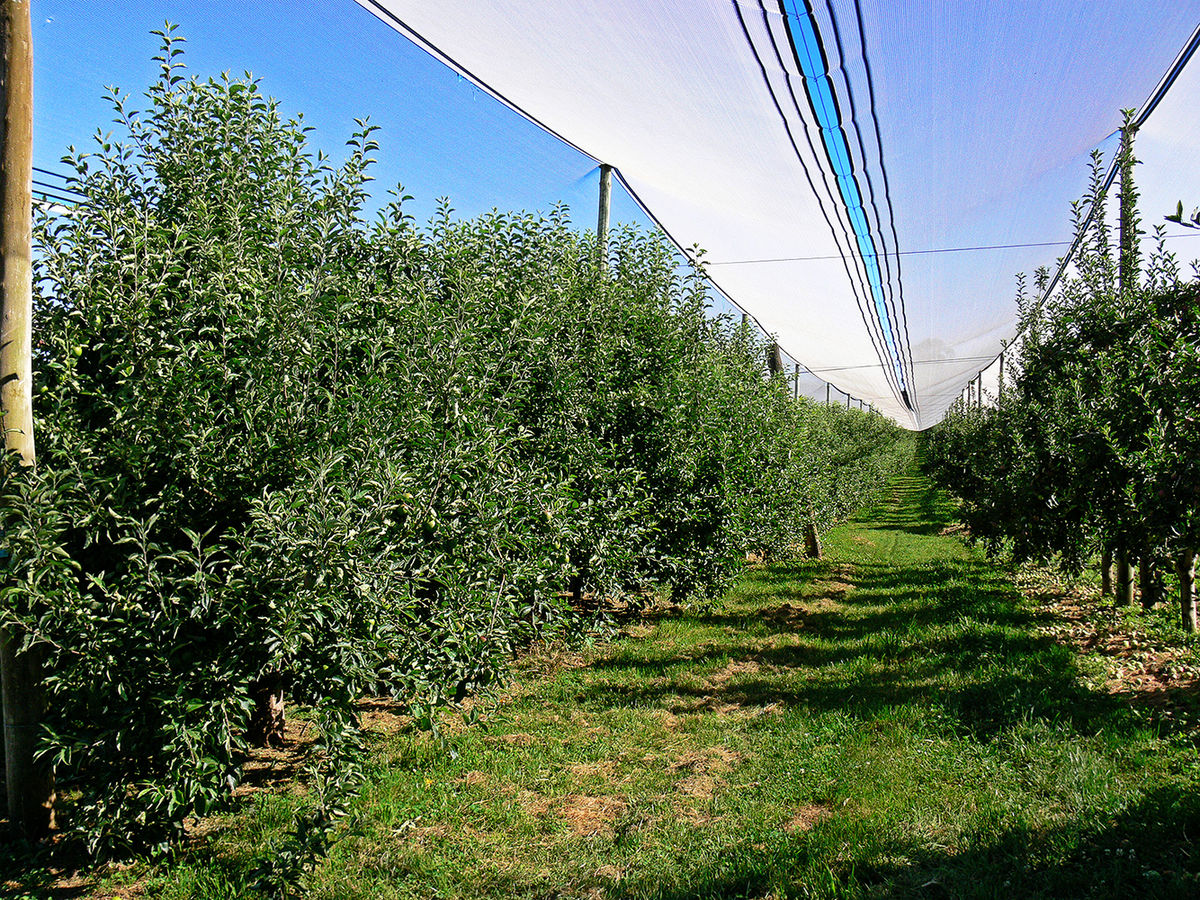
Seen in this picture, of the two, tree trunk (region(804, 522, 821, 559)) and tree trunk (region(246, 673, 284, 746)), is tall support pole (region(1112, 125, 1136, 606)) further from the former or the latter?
tree trunk (region(804, 522, 821, 559))

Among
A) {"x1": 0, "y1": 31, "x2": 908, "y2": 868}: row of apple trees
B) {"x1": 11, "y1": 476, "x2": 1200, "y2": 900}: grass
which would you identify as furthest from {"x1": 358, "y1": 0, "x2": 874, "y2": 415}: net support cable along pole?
{"x1": 11, "y1": 476, "x2": 1200, "y2": 900}: grass

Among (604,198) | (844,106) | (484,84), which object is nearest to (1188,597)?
(844,106)

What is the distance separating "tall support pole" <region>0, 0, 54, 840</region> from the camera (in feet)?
9.70

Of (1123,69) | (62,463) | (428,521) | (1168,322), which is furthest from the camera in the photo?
(1168,322)

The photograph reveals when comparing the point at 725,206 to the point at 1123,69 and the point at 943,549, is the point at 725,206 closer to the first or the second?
the point at 1123,69

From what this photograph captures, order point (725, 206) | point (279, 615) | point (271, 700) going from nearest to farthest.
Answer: point (279, 615) → point (271, 700) → point (725, 206)

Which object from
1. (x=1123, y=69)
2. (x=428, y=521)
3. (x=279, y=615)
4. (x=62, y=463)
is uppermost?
(x=1123, y=69)

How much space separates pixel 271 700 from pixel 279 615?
2498 mm

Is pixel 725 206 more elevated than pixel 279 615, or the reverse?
pixel 725 206

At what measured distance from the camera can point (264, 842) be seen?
370 centimetres

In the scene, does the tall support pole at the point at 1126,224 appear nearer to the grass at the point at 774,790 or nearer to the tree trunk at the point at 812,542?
the grass at the point at 774,790

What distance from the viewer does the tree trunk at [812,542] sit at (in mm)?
14750

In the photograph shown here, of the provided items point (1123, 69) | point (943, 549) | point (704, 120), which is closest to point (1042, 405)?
point (1123, 69)

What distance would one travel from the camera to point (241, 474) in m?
2.94
